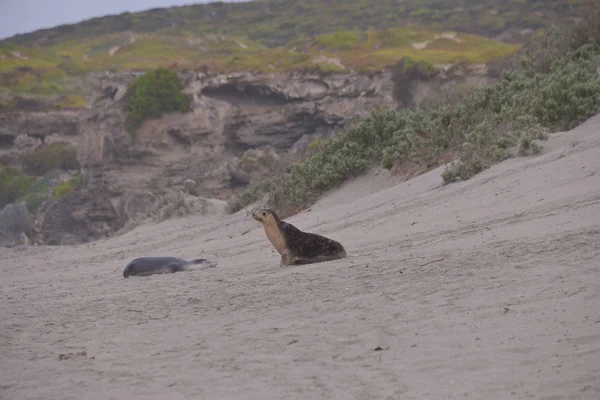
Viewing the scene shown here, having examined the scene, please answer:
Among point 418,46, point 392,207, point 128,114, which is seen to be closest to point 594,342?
point 392,207

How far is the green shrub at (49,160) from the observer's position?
4512 cm

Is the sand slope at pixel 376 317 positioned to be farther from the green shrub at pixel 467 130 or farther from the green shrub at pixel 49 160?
the green shrub at pixel 49 160

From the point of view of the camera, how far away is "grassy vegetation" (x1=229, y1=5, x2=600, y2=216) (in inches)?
486

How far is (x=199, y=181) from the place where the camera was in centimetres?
2858

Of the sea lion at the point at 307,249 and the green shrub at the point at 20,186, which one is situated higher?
the sea lion at the point at 307,249

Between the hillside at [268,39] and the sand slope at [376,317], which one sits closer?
the sand slope at [376,317]

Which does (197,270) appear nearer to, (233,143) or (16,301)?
(16,301)

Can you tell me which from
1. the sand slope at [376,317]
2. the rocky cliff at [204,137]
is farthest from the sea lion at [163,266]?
the rocky cliff at [204,137]

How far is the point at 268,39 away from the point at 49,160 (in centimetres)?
4688

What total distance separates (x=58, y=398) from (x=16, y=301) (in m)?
4.13

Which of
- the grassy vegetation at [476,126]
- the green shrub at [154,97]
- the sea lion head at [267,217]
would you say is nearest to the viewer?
the sea lion head at [267,217]

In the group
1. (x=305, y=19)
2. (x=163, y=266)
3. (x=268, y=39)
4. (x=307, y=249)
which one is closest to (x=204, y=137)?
(x=163, y=266)

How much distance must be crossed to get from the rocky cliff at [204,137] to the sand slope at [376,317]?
11.7 m

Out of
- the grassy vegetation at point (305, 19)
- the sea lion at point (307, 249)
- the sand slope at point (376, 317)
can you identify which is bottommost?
the sea lion at point (307, 249)
